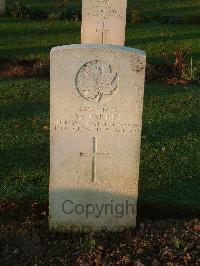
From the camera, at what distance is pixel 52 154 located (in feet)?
16.0

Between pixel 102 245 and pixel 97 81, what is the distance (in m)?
1.42

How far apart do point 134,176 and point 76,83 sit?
3.24 ft

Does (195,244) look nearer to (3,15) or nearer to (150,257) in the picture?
(150,257)

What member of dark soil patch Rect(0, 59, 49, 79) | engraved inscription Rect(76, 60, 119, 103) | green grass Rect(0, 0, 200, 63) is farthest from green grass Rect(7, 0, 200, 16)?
engraved inscription Rect(76, 60, 119, 103)

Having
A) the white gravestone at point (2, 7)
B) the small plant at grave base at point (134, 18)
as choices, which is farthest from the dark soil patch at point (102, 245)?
the white gravestone at point (2, 7)

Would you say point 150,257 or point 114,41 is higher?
point 114,41

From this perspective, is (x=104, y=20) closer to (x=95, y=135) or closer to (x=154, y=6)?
(x=95, y=135)

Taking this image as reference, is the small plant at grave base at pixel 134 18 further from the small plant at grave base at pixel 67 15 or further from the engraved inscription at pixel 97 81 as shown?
the engraved inscription at pixel 97 81

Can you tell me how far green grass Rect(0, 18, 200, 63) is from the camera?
12.0 meters

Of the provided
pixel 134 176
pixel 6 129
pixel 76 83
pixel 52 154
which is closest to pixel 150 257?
pixel 134 176

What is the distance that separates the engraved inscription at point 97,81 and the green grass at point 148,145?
151cm

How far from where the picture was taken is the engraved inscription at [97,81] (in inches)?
180

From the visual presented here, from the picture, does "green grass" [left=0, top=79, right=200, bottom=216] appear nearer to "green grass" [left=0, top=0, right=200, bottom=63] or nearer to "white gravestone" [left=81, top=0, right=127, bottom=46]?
"white gravestone" [left=81, top=0, right=127, bottom=46]

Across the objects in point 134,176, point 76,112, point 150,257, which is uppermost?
point 76,112
